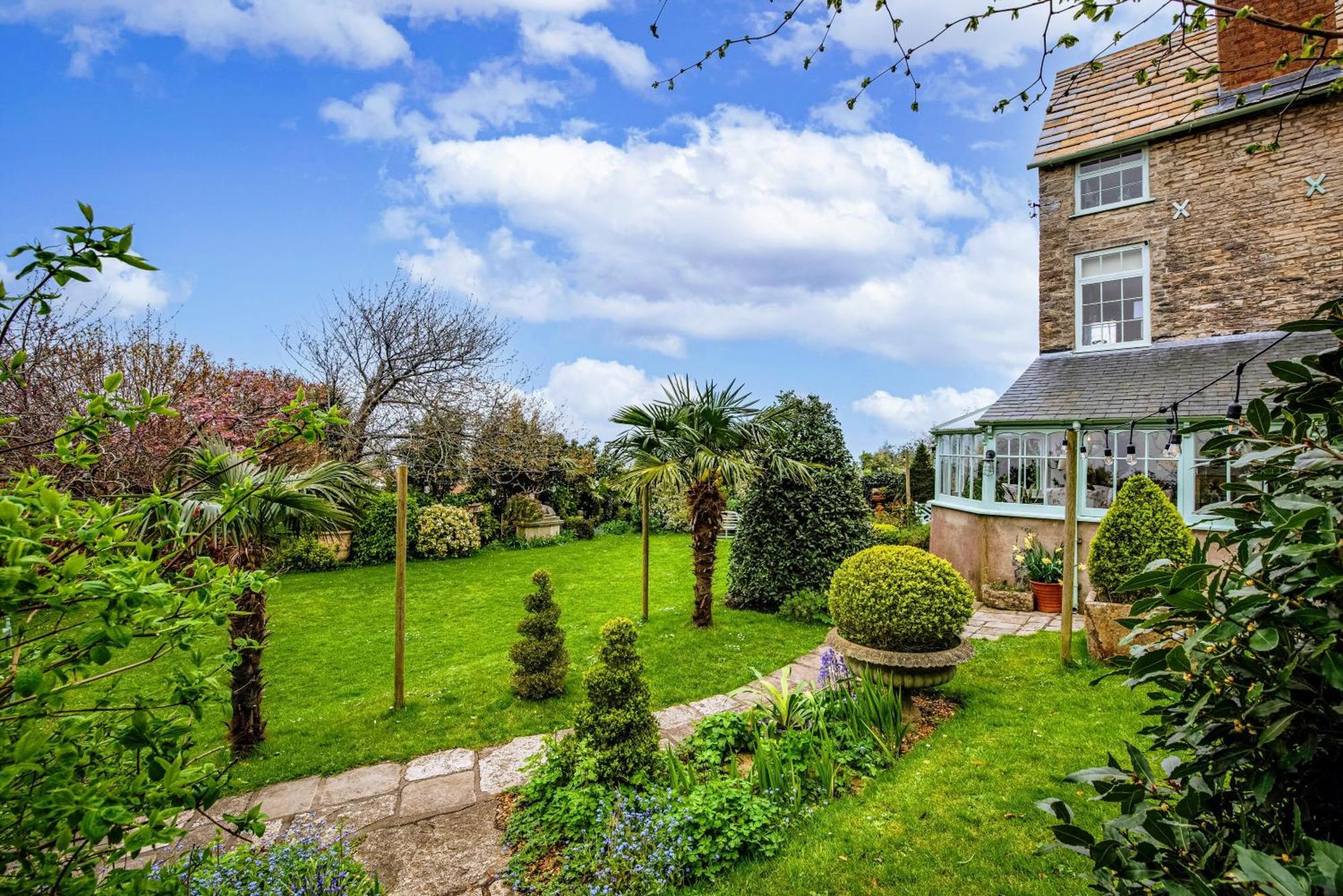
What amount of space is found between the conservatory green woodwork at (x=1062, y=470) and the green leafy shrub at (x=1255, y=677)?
32.3ft

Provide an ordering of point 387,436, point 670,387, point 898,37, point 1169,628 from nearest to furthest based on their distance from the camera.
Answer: point 1169,628
point 898,37
point 670,387
point 387,436

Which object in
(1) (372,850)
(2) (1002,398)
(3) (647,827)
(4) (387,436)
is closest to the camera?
(3) (647,827)

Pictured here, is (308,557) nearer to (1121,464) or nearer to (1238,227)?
(1121,464)

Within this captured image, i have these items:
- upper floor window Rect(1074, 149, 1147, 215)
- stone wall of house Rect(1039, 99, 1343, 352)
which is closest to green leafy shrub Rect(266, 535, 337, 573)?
stone wall of house Rect(1039, 99, 1343, 352)

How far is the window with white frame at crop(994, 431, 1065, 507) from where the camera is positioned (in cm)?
1071

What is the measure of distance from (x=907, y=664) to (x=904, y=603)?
47 centimetres

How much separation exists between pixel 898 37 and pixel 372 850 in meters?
5.11

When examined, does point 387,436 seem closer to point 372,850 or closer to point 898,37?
point 372,850

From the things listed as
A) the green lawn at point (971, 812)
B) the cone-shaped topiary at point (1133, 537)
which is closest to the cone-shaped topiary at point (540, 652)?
the green lawn at point (971, 812)

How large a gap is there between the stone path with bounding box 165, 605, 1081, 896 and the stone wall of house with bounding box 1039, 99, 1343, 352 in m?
11.8

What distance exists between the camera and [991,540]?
36.3ft

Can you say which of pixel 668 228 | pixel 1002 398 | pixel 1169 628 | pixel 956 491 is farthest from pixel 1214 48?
pixel 1169 628

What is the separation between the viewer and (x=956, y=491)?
12.8 meters

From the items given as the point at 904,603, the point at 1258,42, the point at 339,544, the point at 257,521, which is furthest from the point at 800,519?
the point at 1258,42
